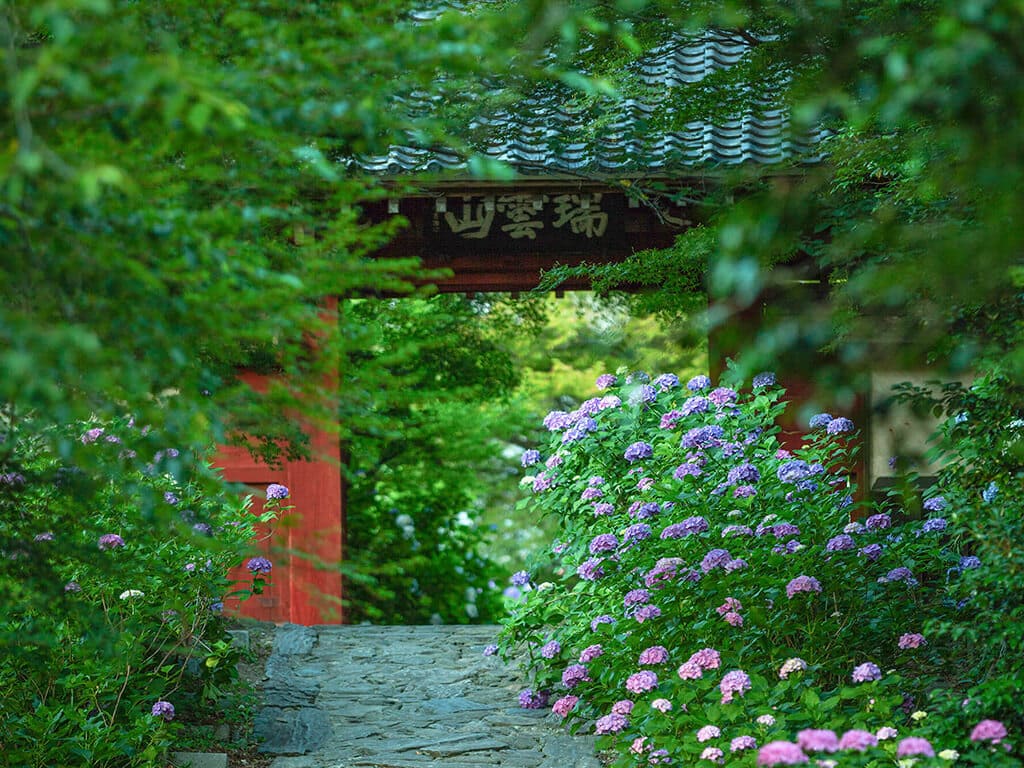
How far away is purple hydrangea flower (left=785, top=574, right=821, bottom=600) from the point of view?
4598mm

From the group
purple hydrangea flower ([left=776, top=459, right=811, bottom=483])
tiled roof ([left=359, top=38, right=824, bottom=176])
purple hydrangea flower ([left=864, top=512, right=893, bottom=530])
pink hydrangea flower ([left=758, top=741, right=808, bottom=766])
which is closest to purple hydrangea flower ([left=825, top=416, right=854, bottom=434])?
purple hydrangea flower ([left=776, top=459, right=811, bottom=483])

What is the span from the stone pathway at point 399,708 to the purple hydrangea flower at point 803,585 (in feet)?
4.14

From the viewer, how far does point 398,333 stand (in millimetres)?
10078

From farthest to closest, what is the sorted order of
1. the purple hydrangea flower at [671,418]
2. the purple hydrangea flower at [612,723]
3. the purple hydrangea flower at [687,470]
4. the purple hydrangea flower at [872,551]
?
the purple hydrangea flower at [671,418] < the purple hydrangea flower at [687,470] < the purple hydrangea flower at [872,551] < the purple hydrangea flower at [612,723]

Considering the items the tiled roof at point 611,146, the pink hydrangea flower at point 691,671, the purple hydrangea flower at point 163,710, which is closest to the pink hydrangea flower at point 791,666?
the pink hydrangea flower at point 691,671

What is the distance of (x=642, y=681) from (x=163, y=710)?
194 centimetres

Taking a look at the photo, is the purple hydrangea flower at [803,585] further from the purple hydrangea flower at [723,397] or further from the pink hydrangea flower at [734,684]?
the purple hydrangea flower at [723,397]

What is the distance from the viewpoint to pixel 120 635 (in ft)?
16.0

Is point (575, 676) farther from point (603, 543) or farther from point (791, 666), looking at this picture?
point (791, 666)

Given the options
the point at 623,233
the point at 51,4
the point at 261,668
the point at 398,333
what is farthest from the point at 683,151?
the point at 51,4

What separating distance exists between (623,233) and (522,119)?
4.09 ft

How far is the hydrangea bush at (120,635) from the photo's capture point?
4508mm

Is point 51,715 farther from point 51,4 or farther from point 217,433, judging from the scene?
point 51,4

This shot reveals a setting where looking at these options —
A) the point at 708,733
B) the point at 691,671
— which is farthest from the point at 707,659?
the point at 708,733
